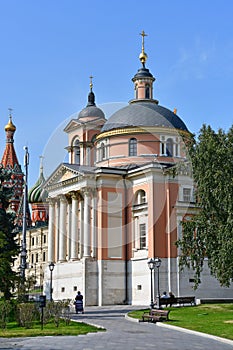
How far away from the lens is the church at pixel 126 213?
45781 millimetres

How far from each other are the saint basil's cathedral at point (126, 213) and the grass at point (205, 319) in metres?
9.28

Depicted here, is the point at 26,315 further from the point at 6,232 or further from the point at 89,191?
the point at 89,191

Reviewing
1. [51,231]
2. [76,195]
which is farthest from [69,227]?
[51,231]

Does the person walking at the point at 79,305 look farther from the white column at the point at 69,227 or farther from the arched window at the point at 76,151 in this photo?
the arched window at the point at 76,151

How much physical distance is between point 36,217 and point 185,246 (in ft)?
197

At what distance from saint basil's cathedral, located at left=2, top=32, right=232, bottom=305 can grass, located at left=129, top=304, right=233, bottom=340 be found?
30.4 feet

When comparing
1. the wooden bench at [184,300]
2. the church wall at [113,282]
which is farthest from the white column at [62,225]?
the wooden bench at [184,300]

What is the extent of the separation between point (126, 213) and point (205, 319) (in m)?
21.0

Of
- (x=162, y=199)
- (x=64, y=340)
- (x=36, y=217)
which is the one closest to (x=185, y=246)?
(x=162, y=199)

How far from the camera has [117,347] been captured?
1822 centimetres

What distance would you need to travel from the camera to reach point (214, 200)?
3541 centimetres

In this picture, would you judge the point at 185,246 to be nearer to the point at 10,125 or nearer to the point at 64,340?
the point at 64,340

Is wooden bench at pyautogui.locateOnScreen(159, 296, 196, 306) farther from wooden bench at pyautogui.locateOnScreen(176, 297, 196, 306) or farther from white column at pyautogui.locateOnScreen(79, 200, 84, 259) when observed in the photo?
white column at pyautogui.locateOnScreen(79, 200, 84, 259)

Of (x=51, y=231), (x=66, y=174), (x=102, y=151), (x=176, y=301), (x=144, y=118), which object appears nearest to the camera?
(x=176, y=301)
